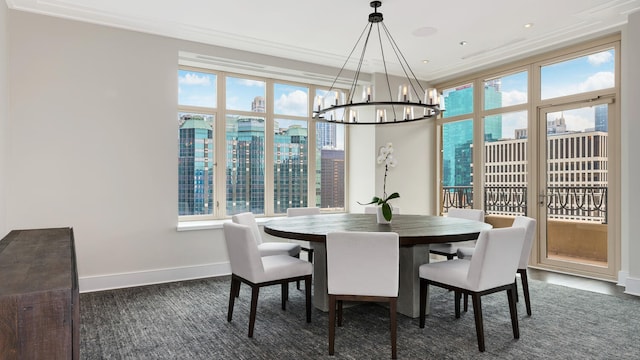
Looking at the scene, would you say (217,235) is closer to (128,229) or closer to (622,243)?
(128,229)

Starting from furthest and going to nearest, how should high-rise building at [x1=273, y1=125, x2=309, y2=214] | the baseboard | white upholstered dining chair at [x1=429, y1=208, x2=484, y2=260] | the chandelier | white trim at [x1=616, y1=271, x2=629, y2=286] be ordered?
high-rise building at [x1=273, y1=125, x2=309, y2=214] < white trim at [x1=616, y1=271, x2=629, y2=286] < the baseboard < white upholstered dining chair at [x1=429, y1=208, x2=484, y2=260] < the chandelier

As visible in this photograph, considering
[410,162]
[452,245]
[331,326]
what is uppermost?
[410,162]

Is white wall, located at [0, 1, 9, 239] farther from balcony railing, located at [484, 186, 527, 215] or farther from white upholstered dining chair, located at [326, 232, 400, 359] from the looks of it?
balcony railing, located at [484, 186, 527, 215]

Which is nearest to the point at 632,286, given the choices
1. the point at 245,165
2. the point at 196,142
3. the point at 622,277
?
the point at 622,277

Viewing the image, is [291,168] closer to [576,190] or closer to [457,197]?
[457,197]

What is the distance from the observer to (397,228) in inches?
126

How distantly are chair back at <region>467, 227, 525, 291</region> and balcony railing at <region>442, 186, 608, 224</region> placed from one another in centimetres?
264

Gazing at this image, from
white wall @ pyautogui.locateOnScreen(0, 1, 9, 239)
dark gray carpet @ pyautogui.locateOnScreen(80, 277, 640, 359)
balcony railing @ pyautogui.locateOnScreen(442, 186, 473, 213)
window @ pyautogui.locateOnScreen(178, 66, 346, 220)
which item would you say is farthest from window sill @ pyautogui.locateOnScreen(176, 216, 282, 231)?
balcony railing @ pyautogui.locateOnScreen(442, 186, 473, 213)

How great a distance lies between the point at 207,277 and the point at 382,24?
3478mm

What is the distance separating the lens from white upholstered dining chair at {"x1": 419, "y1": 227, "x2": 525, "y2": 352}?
8.43 feet

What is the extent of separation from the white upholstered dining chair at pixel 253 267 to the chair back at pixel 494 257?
1.23 meters

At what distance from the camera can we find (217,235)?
486 cm

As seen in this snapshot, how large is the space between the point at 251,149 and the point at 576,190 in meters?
4.16

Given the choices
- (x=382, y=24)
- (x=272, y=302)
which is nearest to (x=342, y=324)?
(x=272, y=302)
